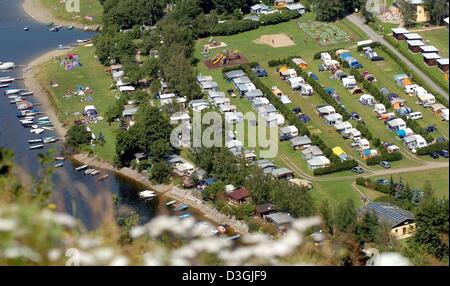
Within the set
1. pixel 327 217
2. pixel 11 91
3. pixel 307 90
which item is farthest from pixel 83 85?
pixel 327 217

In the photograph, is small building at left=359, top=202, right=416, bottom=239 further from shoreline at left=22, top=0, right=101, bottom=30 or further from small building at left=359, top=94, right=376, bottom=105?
shoreline at left=22, top=0, right=101, bottom=30

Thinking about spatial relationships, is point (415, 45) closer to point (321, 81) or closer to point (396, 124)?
point (321, 81)

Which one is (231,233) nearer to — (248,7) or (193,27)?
(193,27)

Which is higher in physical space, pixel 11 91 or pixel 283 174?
pixel 283 174

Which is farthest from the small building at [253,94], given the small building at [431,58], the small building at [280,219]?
the small building at [280,219]

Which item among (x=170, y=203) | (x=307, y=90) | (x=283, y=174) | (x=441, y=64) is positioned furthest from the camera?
(x=441, y=64)
